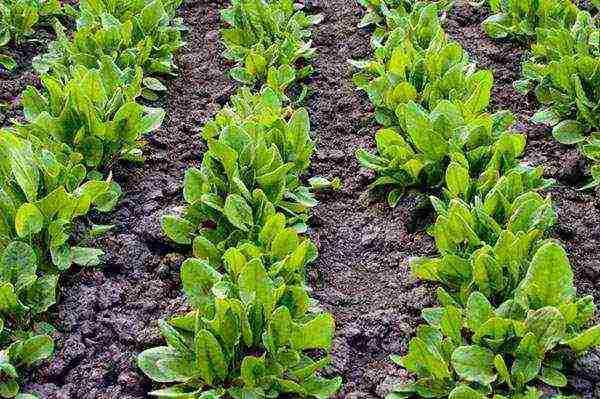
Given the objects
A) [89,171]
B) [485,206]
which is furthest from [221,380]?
[89,171]

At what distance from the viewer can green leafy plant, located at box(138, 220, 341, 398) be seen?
288 centimetres

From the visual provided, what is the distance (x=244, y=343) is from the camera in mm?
2990

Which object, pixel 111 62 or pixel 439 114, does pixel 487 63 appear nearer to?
pixel 439 114

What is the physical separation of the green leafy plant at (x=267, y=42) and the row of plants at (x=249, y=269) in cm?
6

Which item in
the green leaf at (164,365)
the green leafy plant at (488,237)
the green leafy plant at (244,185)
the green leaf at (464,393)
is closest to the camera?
the green leaf at (464,393)

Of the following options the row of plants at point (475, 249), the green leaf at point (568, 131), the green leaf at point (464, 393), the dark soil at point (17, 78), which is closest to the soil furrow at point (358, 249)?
the row of plants at point (475, 249)

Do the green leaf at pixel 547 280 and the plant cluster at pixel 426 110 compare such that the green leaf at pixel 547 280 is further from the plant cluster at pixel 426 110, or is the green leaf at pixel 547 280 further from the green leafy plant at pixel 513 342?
the plant cluster at pixel 426 110

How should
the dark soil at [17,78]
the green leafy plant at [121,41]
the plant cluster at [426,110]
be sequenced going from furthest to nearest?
the dark soil at [17,78] < the green leafy plant at [121,41] < the plant cluster at [426,110]

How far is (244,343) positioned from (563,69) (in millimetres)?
2272

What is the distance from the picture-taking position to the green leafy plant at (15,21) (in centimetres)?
533

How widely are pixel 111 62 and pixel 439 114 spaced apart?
175 cm

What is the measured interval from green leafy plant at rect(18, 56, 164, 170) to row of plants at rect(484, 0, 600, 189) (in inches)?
78.3

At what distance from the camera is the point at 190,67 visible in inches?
218

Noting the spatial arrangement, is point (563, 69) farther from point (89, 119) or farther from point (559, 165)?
point (89, 119)
